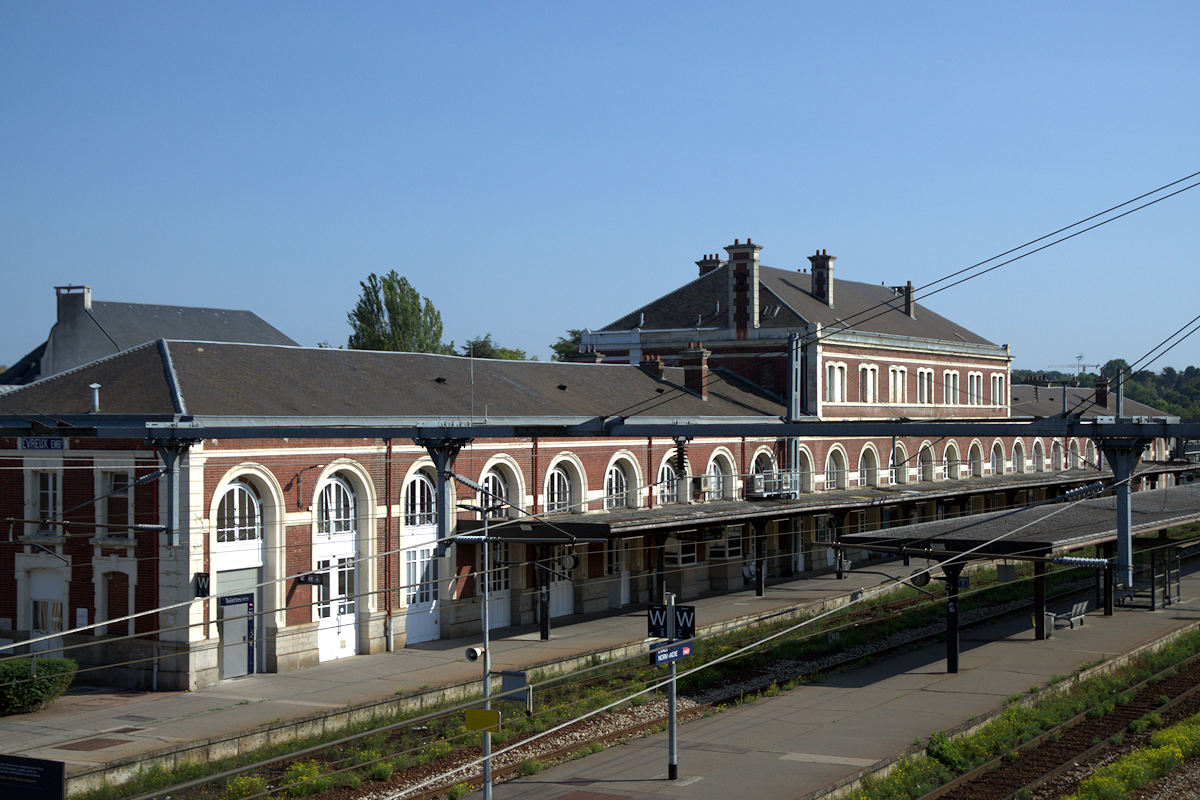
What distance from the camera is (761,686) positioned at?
80.6 ft

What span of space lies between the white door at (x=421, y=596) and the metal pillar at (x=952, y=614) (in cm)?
1198

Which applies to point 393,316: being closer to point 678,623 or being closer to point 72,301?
point 72,301

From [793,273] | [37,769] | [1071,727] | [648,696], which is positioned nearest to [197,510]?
[648,696]

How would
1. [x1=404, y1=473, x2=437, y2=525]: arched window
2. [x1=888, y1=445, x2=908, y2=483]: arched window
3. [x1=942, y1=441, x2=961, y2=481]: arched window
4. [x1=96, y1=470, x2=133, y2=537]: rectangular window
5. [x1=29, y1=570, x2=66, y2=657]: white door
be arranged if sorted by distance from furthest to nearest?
[x1=942, y1=441, x2=961, y2=481]: arched window → [x1=888, y1=445, x2=908, y2=483]: arched window → [x1=404, y1=473, x2=437, y2=525]: arched window → [x1=29, y1=570, x2=66, y2=657]: white door → [x1=96, y1=470, x2=133, y2=537]: rectangular window

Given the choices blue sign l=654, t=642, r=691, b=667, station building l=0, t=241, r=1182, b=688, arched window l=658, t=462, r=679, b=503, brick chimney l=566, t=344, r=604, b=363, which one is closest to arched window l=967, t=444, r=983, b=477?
station building l=0, t=241, r=1182, b=688

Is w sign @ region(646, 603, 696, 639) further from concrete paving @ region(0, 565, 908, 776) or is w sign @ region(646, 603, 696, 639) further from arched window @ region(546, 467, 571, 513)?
arched window @ region(546, 467, 571, 513)

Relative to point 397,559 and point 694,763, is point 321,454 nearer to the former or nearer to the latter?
point 397,559

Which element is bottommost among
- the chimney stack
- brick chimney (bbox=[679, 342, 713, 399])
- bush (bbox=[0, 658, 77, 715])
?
bush (bbox=[0, 658, 77, 715])

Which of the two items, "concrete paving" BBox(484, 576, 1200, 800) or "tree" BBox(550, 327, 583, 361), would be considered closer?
"concrete paving" BBox(484, 576, 1200, 800)

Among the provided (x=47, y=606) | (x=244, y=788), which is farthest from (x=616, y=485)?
(x=244, y=788)

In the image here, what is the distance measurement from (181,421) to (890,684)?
15.2 meters

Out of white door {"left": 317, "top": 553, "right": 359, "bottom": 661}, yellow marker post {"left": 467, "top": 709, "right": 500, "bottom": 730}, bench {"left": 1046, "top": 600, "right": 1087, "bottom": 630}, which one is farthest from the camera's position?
bench {"left": 1046, "top": 600, "right": 1087, "bottom": 630}

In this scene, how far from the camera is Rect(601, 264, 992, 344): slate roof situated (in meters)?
47.7

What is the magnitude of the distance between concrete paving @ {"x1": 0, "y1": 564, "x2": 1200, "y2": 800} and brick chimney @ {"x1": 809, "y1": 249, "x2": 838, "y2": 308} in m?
22.5
